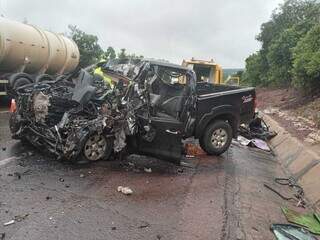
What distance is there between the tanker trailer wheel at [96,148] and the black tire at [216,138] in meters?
2.64

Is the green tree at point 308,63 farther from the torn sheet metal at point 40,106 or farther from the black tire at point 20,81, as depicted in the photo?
the torn sheet metal at point 40,106

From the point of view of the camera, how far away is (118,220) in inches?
211

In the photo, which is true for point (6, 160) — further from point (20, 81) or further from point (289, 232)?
point (20, 81)

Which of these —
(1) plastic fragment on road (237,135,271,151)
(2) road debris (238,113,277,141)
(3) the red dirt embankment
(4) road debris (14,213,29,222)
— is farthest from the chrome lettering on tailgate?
(4) road debris (14,213,29,222)

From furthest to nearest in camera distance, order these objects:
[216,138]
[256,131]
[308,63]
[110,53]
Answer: [110,53] → [308,63] → [256,131] → [216,138]

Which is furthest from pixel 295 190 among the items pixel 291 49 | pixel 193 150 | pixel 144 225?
pixel 291 49

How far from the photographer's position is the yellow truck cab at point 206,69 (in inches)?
691

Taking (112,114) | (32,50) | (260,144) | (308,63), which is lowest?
(260,144)

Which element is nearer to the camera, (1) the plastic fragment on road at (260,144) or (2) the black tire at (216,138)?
(2) the black tire at (216,138)

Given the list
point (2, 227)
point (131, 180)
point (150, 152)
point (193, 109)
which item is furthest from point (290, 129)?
point (2, 227)

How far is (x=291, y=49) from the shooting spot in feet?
76.4

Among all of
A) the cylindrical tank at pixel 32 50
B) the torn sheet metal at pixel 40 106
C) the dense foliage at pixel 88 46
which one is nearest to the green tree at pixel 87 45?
the dense foliage at pixel 88 46

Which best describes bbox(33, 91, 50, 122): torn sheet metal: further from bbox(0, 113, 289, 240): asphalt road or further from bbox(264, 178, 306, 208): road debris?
bbox(264, 178, 306, 208): road debris

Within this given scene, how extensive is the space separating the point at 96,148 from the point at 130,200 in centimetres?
185
